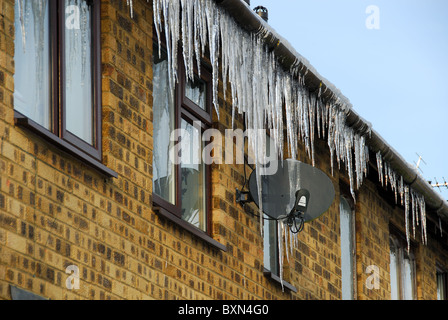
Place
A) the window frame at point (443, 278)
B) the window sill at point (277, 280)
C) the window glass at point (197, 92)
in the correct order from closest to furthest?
the window glass at point (197, 92)
the window sill at point (277, 280)
the window frame at point (443, 278)

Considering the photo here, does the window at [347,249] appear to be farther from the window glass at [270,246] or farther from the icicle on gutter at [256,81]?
the window glass at [270,246]

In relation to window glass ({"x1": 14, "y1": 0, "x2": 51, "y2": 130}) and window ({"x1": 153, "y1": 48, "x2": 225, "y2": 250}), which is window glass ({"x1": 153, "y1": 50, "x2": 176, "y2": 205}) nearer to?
window ({"x1": 153, "y1": 48, "x2": 225, "y2": 250})

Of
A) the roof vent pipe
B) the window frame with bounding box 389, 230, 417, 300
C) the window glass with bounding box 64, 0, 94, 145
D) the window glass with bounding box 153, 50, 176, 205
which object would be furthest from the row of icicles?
the window frame with bounding box 389, 230, 417, 300

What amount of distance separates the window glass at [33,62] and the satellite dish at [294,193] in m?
3.12

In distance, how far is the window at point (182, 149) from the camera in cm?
962

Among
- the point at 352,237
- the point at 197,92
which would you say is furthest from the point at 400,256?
the point at 197,92

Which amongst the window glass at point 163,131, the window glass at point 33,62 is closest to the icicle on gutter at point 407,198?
the window glass at point 163,131

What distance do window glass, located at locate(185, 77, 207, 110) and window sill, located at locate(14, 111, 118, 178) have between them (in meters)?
2.01

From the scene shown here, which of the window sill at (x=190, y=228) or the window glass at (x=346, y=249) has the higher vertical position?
the window glass at (x=346, y=249)

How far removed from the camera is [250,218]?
11.1 meters
